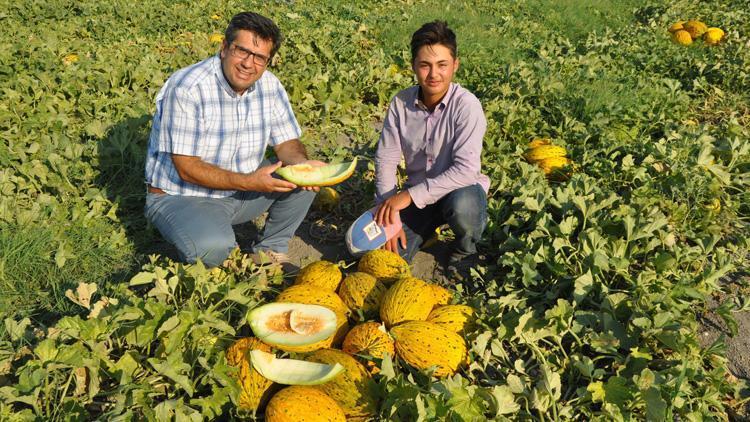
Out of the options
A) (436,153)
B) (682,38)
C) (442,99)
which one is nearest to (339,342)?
(436,153)

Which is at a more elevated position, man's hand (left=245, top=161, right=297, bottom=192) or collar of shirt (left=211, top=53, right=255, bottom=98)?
collar of shirt (left=211, top=53, right=255, bottom=98)

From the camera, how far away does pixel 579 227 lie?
3674 millimetres

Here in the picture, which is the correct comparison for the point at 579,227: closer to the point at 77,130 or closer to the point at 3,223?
the point at 3,223

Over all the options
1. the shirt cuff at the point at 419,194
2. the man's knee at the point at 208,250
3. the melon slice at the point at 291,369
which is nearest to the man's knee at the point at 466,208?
the shirt cuff at the point at 419,194

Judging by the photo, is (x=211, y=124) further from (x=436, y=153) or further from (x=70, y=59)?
(x=70, y=59)

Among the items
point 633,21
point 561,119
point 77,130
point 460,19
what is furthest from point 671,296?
point 633,21

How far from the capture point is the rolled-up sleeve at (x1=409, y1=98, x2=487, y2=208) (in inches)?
140

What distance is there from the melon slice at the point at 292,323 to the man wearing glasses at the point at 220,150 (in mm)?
669

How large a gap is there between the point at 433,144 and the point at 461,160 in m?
0.27

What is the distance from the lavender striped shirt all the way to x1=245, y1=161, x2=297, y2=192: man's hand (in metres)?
0.87

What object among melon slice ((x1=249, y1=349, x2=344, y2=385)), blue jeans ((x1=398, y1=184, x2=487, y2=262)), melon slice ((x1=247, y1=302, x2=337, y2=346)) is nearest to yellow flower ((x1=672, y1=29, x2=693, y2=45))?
blue jeans ((x1=398, y1=184, x2=487, y2=262))

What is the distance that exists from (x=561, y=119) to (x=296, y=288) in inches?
158

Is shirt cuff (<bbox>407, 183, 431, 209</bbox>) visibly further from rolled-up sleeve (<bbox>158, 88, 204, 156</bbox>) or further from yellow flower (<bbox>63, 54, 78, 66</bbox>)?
yellow flower (<bbox>63, 54, 78, 66</bbox>)

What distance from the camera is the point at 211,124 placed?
3.49 meters
